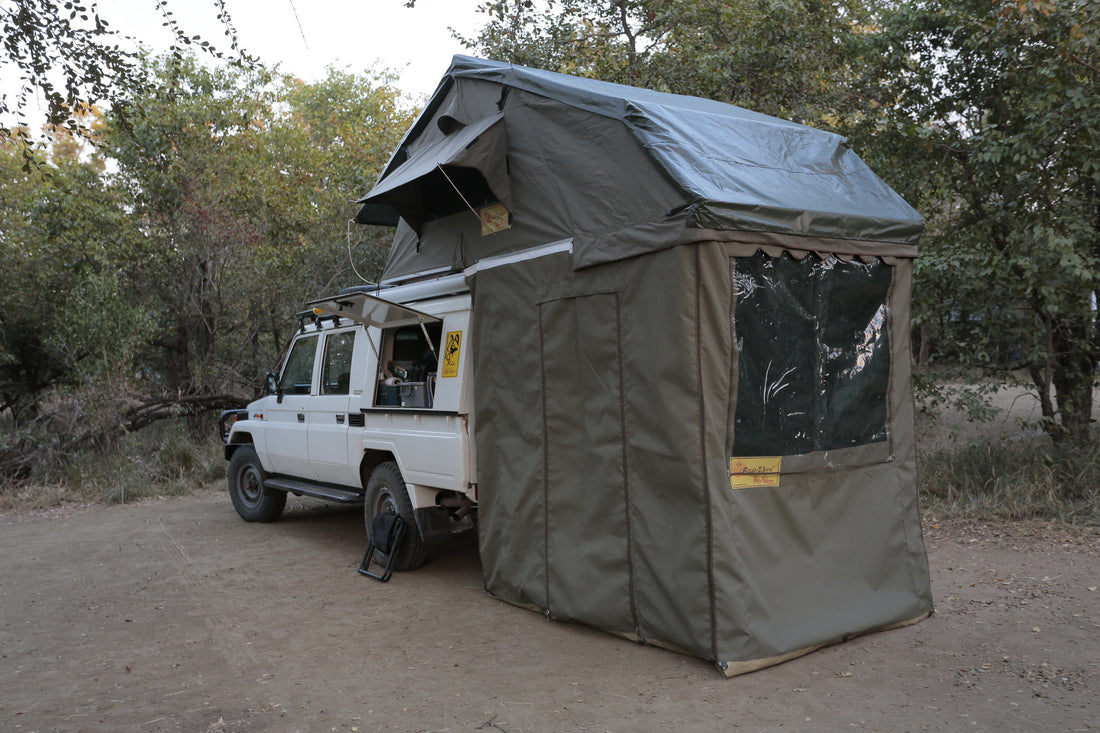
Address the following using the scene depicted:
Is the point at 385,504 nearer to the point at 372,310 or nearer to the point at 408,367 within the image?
the point at 408,367

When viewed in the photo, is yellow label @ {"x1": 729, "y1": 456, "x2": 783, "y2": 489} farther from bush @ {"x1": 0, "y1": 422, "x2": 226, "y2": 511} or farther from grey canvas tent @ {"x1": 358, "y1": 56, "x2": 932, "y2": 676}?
bush @ {"x1": 0, "y1": 422, "x2": 226, "y2": 511}

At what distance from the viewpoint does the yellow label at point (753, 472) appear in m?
4.49

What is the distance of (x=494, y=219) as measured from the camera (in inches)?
238

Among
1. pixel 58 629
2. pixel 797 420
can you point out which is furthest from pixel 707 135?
pixel 58 629

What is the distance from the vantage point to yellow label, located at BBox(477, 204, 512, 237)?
232 inches

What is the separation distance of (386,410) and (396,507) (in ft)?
2.56

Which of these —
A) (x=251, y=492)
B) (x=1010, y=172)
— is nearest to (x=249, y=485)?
(x=251, y=492)

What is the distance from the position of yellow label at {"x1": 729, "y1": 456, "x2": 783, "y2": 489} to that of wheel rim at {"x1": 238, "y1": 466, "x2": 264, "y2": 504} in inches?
→ 249

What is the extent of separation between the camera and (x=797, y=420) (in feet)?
15.7

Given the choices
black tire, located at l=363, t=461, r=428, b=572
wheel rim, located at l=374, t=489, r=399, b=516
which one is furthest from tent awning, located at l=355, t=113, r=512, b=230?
wheel rim, located at l=374, t=489, r=399, b=516

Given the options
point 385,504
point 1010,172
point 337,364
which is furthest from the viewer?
point 1010,172

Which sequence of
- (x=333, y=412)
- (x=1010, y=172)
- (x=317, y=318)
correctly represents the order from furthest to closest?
(x=1010, y=172), (x=317, y=318), (x=333, y=412)

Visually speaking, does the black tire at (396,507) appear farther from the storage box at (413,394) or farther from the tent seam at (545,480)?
the tent seam at (545,480)

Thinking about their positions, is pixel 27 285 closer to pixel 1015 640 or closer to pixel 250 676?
pixel 250 676
